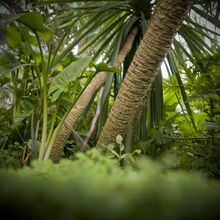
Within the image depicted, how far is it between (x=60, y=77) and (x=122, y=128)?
1.47 feet

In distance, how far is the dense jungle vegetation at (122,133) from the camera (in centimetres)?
29

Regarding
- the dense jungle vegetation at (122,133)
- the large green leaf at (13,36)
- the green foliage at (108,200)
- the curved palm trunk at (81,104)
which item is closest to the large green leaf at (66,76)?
the dense jungle vegetation at (122,133)

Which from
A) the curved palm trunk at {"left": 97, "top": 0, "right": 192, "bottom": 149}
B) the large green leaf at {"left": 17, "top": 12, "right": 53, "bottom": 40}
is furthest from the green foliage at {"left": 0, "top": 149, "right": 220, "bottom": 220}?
the large green leaf at {"left": 17, "top": 12, "right": 53, "bottom": 40}

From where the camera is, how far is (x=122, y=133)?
1380 millimetres

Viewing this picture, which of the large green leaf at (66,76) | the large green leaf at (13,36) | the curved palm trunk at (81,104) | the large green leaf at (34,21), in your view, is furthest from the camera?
the large green leaf at (13,36)

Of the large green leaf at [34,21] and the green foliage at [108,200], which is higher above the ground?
the large green leaf at [34,21]

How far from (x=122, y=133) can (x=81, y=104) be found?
43 cm

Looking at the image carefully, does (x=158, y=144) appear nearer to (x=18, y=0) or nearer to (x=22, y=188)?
(x=22, y=188)

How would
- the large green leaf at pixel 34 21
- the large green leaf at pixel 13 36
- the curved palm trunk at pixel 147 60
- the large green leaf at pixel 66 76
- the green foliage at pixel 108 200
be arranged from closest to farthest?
1. the green foliage at pixel 108 200
2. the curved palm trunk at pixel 147 60
3. the large green leaf at pixel 34 21
4. the large green leaf at pixel 66 76
5. the large green leaf at pixel 13 36

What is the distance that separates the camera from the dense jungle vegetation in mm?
286

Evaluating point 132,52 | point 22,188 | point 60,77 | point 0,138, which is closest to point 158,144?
point 60,77

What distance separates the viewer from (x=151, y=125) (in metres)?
1.74

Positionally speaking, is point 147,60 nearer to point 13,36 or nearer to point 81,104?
point 81,104

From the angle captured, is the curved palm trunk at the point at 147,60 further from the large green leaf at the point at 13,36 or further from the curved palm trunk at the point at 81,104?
the large green leaf at the point at 13,36
